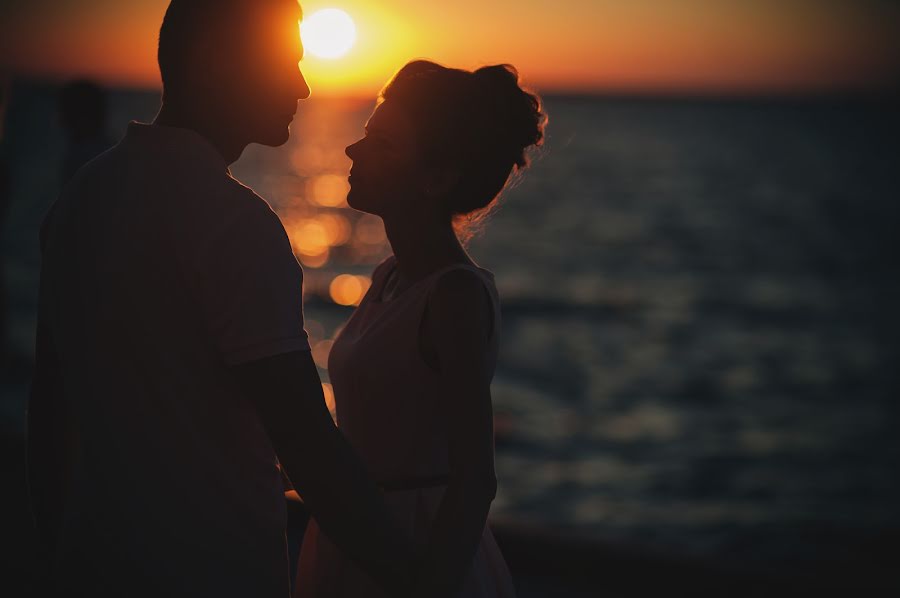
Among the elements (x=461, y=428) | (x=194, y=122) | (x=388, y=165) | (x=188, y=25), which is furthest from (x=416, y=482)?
(x=188, y=25)

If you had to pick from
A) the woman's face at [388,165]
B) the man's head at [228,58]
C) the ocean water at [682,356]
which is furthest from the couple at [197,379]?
the ocean water at [682,356]

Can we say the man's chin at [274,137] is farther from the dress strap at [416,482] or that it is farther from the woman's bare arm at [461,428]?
the dress strap at [416,482]

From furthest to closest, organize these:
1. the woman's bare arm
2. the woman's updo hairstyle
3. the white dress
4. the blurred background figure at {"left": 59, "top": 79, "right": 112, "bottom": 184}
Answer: the blurred background figure at {"left": 59, "top": 79, "right": 112, "bottom": 184} → the woman's updo hairstyle → the white dress → the woman's bare arm

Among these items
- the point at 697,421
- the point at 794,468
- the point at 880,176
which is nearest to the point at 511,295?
the point at 697,421

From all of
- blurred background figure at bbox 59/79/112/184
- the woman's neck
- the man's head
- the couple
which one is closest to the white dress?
the woman's neck

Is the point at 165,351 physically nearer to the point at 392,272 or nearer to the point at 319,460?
the point at 319,460

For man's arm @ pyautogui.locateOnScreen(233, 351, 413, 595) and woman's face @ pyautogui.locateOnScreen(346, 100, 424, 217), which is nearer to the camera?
man's arm @ pyautogui.locateOnScreen(233, 351, 413, 595)

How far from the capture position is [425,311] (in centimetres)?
231

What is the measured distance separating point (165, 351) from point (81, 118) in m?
5.21

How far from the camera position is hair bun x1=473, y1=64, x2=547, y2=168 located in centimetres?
247

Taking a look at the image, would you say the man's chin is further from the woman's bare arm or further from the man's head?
the woman's bare arm

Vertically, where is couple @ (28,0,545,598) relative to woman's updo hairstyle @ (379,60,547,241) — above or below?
below

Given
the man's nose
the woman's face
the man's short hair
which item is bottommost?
the woman's face

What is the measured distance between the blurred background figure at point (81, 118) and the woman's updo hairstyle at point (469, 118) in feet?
14.1
